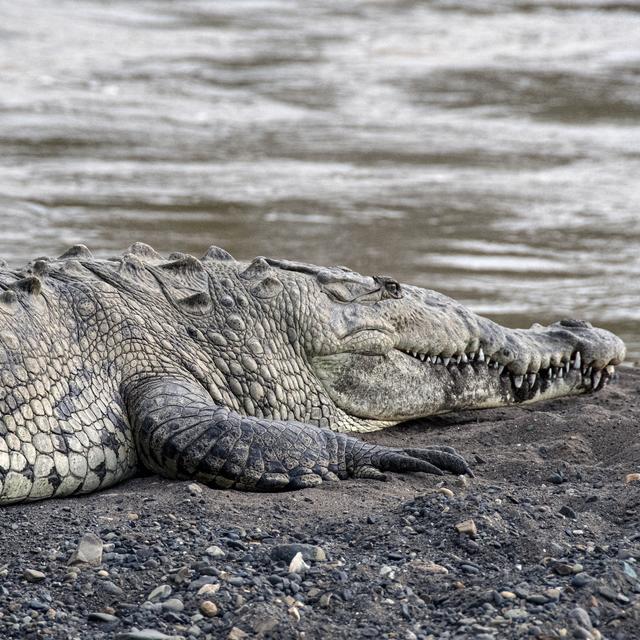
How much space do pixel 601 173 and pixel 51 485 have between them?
9.33m

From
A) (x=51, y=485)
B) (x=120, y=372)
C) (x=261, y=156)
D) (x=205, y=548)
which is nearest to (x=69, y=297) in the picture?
(x=120, y=372)

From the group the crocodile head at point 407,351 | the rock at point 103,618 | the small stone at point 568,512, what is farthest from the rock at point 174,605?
the crocodile head at point 407,351

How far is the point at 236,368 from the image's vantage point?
4965mm

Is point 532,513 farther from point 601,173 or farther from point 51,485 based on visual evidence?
point 601,173

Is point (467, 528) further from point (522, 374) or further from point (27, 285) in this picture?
point (522, 374)

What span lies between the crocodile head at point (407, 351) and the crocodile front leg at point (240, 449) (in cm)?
70

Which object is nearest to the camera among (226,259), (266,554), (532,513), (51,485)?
(266,554)

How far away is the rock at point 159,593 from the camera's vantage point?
330 centimetres

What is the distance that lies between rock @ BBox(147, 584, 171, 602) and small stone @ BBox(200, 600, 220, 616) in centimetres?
13

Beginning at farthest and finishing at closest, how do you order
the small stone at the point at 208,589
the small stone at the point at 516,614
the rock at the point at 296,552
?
1. the rock at the point at 296,552
2. the small stone at the point at 208,589
3. the small stone at the point at 516,614

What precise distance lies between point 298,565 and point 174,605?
1.39 ft

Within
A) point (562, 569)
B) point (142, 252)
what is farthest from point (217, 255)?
point (562, 569)

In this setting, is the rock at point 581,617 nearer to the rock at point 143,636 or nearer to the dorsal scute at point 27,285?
the rock at point 143,636

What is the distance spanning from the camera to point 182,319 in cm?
493
